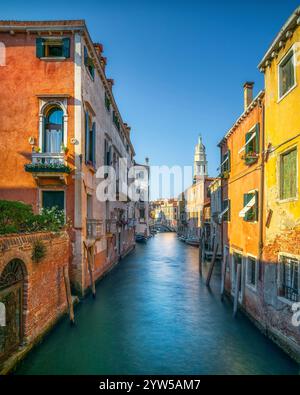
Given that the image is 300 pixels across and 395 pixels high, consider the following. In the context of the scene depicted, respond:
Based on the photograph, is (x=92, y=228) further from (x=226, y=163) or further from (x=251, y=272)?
(x=226, y=163)

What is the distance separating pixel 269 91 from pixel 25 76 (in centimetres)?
859

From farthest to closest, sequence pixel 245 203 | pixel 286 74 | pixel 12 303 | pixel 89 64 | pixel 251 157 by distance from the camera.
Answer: pixel 89 64
pixel 245 203
pixel 251 157
pixel 286 74
pixel 12 303

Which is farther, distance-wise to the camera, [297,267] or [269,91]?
[269,91]

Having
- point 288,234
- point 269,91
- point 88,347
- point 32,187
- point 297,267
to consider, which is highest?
point 269,91

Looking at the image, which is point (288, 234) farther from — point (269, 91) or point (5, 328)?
point (5, 328)

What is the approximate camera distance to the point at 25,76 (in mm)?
11188

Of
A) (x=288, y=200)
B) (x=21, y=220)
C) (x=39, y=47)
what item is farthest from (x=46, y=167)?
(x=288, y=200)

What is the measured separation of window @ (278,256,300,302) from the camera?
6.70 metres

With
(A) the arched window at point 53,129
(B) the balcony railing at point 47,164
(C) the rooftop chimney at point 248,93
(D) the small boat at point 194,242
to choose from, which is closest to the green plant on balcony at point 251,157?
(C) the rooftop chimney at point 248,93

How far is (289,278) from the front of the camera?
703 centimetres

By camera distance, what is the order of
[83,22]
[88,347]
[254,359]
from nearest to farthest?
[254,359], [88,347], [83,22]

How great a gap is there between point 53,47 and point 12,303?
9488mm
